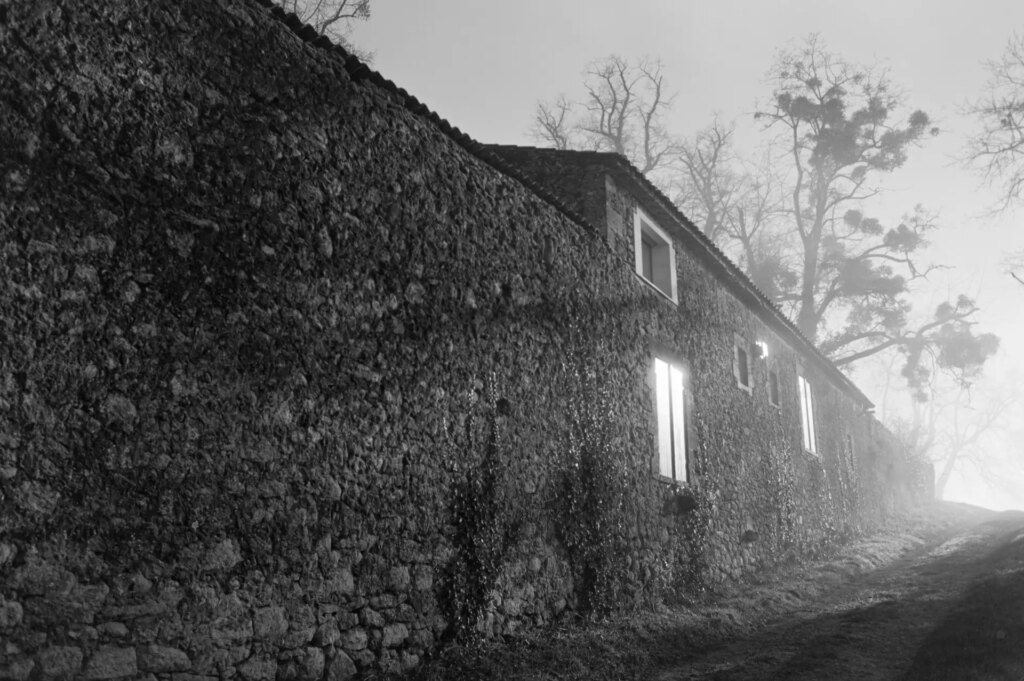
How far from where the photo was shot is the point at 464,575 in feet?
21.6

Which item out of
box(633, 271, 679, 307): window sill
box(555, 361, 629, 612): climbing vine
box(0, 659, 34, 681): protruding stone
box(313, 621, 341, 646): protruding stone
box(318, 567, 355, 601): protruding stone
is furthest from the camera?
box(633, 271, 679, 307): window sill

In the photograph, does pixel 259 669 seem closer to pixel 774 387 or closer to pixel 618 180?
pixel 618 180

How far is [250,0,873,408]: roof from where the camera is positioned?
6.32m

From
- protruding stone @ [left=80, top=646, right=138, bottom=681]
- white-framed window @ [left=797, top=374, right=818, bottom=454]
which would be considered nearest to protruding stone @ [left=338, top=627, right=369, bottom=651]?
protruding stone @ [left=80, top=646, right=138, bottom=681]

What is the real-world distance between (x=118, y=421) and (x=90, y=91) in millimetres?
1891

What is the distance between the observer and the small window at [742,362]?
14.1 metres

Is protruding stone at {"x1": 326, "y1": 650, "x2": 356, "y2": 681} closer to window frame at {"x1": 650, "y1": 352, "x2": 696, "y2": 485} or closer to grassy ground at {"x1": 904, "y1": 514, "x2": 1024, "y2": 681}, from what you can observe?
grassy ground at {"x1": 904, "y1": 514, "x2": 1024, "y2": 681}

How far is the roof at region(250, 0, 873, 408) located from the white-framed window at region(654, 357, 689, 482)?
2.38 meters

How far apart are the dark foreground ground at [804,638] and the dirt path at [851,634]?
1 centimetres

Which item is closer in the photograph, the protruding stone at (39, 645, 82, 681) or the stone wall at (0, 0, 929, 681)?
Result: the protruding stone at (39, 645, 82, 681)

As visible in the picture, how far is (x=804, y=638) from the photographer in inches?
330

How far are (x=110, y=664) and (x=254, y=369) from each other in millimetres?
1836

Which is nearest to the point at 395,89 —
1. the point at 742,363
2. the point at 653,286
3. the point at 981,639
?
the point at 653,286

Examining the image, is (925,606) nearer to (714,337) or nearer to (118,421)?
(714,337)
